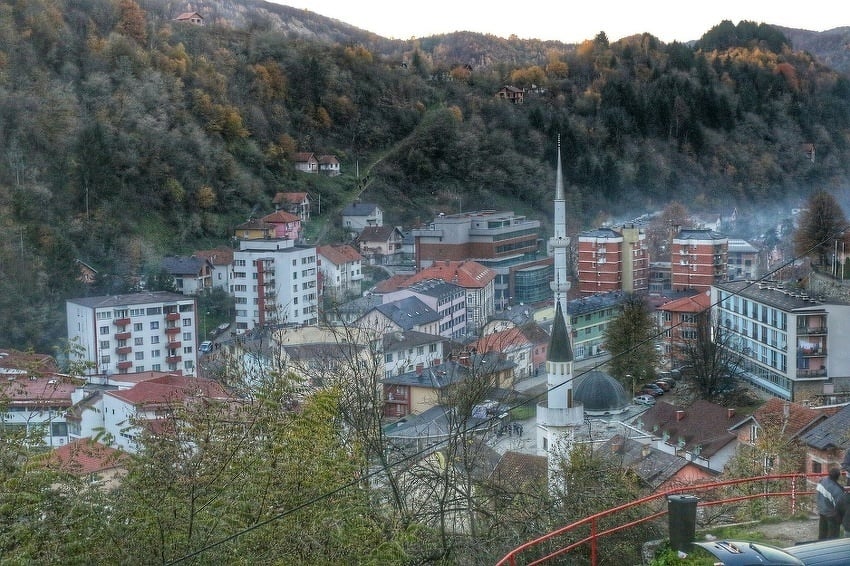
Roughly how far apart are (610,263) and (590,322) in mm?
2933

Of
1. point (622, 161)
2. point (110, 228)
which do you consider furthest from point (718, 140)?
point (110, 228)

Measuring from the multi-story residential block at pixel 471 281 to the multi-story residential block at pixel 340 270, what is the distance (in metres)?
1.28

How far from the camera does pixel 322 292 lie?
17922 mm

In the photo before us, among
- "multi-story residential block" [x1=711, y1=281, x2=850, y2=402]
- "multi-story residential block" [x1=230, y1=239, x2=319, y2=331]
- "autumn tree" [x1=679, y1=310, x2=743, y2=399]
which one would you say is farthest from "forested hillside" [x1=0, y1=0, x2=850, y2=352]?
"multi-story residential block" [x1=711, y1=281, x2=850, y2=402]

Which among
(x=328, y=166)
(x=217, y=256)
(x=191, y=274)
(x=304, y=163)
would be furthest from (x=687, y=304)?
(x=328, y=166)

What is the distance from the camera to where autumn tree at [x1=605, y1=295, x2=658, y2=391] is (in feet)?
45.3

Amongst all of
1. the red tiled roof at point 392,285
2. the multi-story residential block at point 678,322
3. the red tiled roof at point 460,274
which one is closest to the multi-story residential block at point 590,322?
the multi-story residential block at point 678,322

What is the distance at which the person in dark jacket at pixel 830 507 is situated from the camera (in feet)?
9.24

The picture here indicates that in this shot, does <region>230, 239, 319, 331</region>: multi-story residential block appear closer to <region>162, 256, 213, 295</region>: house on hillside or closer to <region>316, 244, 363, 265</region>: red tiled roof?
<region>162, 256, 213, 295</region>: house on hillside

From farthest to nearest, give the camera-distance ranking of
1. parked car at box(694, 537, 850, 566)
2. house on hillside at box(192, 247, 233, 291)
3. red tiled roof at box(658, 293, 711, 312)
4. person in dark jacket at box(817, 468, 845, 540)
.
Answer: house on hillside at box(192, 247, 233, 291) < red tiled roof at box(658, 293, 711, 312) < person in dark jacket at box(817, 468, 845, 540) < parked car at box(694, 537, 850, 566)

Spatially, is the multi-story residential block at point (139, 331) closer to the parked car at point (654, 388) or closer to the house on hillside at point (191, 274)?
the house on hillside at point (191, 274)

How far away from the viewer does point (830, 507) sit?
111 inches

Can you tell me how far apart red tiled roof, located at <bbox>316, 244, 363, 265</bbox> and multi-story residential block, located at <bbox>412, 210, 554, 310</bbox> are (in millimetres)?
1782

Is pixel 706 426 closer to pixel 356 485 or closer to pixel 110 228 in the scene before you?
pixel 356 485
